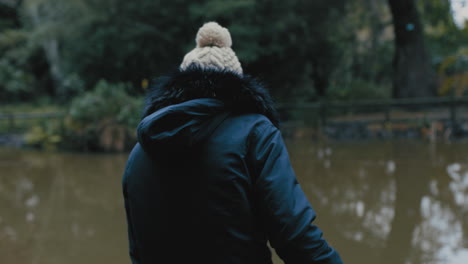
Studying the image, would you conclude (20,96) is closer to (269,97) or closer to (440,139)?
(440,139)

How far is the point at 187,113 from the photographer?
4.48ft

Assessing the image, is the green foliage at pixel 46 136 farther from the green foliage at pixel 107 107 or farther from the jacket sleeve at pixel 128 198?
the jacket sleeve at pixel 128 198

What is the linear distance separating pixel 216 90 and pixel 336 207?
177 inches

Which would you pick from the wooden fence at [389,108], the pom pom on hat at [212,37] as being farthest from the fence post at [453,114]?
the pom pom on hat at [212,37]

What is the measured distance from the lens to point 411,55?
1500 centimetres

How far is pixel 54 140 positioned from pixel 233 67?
40.7ft

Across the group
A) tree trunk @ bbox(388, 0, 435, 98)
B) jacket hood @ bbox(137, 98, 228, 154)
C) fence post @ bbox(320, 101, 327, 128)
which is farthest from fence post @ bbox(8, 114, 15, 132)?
jacket hood @ bbox(137, 98, 228, 154)

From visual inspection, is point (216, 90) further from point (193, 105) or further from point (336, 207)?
point (336, 207)

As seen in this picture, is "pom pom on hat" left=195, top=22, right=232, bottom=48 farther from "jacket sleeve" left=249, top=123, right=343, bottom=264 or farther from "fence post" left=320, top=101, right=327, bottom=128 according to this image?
"fence post" left=320, top=101, right=327, bottom=128

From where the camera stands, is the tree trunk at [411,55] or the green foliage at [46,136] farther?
the tree trunk at [411,55]

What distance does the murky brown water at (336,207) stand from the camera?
4.27m

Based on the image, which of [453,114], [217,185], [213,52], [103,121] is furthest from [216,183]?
[453,114]

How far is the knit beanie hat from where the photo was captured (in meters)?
1.67

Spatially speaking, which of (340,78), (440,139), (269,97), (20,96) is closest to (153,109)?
(269,97)
